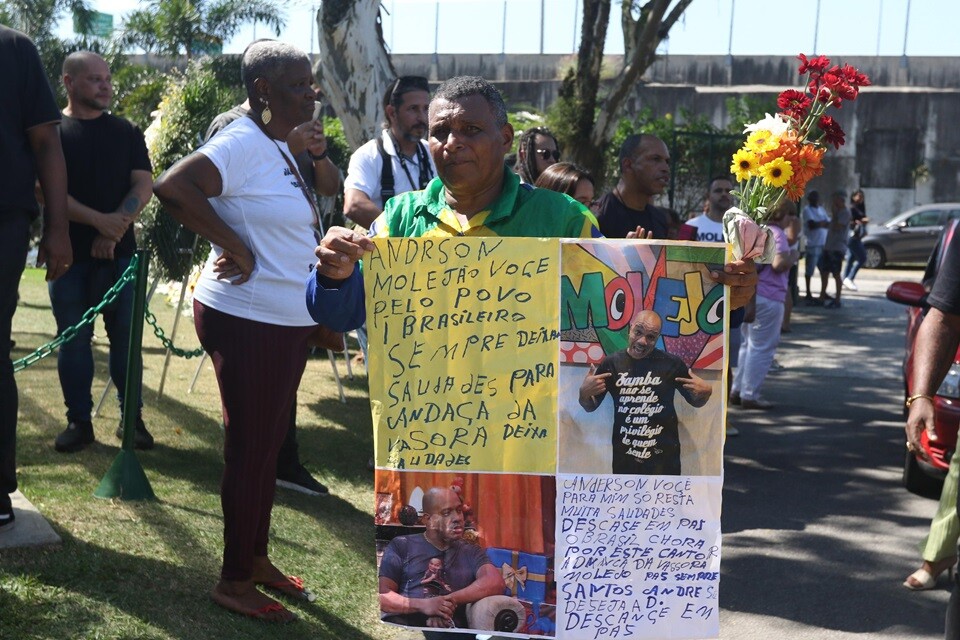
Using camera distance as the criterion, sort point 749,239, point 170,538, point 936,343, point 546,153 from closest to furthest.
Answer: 1. point 749,239
2. point 936,343
3. point 170,538
4. point 546,153

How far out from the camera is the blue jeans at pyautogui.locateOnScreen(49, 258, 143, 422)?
6.50m

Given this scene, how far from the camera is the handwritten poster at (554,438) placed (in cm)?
311

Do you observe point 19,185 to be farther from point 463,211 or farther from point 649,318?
point 649,318

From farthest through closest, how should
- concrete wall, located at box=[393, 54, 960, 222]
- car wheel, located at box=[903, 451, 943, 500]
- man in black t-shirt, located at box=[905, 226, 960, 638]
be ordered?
concrete wall, located at box=[393, 54, 960, 222]
car wheel, located at box=[903, 451, 943, 500]
man in black t-shirt, located at box=[905, 226, 960, 638]

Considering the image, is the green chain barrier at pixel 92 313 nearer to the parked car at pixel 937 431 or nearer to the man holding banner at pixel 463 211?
the man holding banner at pixel 463 211

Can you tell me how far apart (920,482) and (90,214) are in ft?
17.8

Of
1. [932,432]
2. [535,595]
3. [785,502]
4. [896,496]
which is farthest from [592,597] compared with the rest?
[896,496]

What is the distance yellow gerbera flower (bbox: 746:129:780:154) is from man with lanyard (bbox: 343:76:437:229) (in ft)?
11.2

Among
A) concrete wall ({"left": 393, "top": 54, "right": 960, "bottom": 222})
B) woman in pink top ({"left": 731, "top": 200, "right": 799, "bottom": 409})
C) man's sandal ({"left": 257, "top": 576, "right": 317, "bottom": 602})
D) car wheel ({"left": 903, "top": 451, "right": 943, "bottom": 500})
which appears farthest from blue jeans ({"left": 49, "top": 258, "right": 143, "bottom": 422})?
concrete wall ({"left": 393, "top": 54, "right": 960, "bottom": 222})

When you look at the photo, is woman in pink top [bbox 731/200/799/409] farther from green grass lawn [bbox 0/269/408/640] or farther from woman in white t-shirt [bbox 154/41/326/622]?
woman in white t-shirt [bbox 154/41/326/622]

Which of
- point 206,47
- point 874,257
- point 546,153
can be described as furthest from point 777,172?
point 874,257

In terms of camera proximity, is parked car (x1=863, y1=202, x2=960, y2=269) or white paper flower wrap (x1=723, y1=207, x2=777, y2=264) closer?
white paper flower wrap (x1=723, y1=207, x2=777, y2=264)

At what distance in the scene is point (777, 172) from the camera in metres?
3.12

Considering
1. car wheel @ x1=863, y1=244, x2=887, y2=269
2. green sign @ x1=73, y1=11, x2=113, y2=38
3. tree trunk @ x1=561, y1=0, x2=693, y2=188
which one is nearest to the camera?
tree trunk @ x1=561, y1=0, x2=693, y2=188
